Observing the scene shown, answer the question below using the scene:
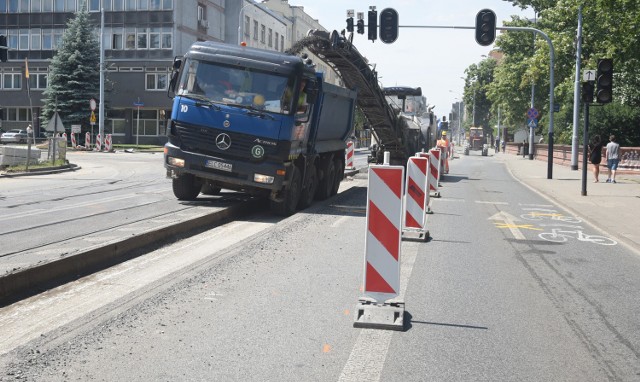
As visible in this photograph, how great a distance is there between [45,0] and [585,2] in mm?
48232

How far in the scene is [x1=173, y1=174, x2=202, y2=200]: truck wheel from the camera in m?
14.8

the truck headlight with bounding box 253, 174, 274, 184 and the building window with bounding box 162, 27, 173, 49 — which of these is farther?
the building window with bounding box 162, 27, 173, 49

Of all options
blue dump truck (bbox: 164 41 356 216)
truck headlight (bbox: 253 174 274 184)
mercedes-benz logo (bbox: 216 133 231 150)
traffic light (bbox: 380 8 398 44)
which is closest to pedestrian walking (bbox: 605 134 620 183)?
traffic light (bbox: 380 8 398 44)

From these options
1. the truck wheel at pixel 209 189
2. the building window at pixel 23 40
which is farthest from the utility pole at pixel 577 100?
the building window at pixel 23 40

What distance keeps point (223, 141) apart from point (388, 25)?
13537 millimetres

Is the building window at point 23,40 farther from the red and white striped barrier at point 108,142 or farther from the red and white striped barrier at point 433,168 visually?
the red and white striped barrier at point 433,168

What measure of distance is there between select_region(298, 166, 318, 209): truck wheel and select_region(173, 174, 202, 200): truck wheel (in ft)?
7.04

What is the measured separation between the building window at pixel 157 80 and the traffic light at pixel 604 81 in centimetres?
4560

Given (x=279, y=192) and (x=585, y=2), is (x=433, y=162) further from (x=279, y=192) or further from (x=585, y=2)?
(x=585, y=2)

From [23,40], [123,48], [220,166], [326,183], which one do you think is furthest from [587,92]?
[23,40]

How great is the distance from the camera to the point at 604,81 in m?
18.5

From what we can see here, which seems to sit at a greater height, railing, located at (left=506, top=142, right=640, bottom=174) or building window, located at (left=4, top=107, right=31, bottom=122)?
building window, located at (left=4, top=107, right=31, bottom=122)

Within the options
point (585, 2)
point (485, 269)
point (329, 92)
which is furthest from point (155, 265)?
point (585, 2)

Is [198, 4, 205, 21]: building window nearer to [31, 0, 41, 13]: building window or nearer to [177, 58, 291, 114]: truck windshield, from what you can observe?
[31, 0, 41, 13]: building window
